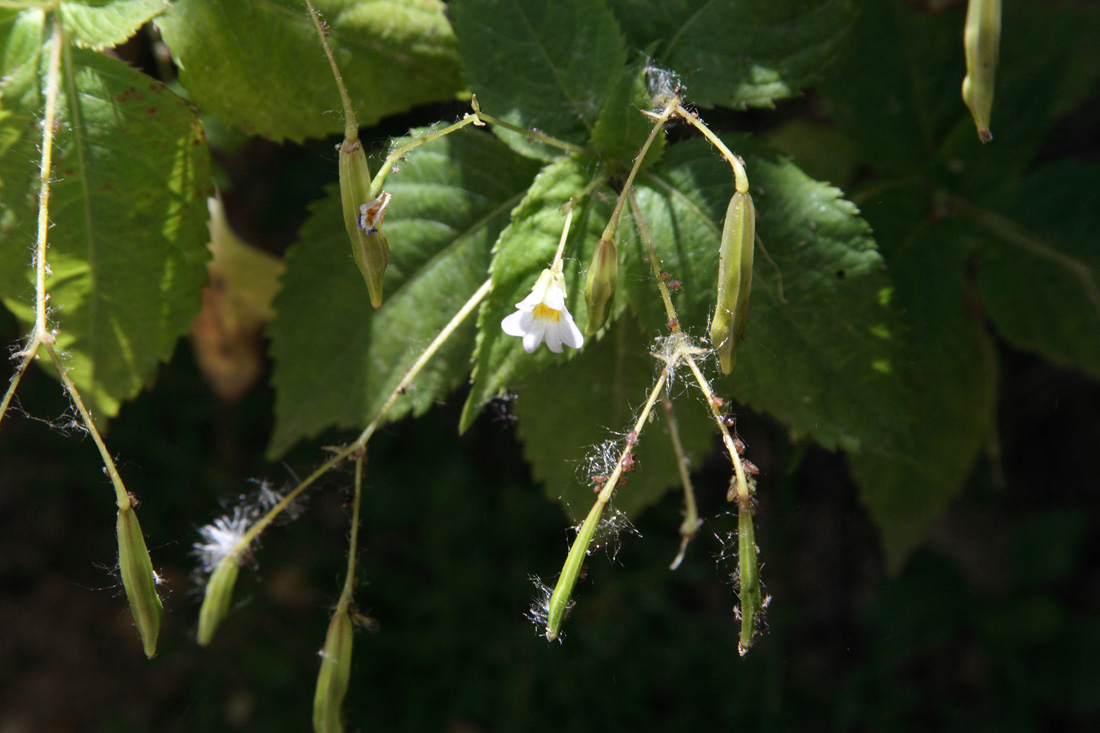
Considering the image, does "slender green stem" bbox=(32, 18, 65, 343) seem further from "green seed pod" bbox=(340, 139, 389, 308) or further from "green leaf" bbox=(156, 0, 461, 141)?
"green seed pod" bbox=(340, 139, 389, 308)

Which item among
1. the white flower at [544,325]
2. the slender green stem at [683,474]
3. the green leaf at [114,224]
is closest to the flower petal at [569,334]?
the white flower at [544,325]

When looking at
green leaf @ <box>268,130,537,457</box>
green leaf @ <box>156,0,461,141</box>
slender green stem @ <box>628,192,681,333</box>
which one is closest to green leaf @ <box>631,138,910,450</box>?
slender green stem @ <box>628,192,681,333</box>

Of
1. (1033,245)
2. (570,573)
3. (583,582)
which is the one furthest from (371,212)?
(583,582)

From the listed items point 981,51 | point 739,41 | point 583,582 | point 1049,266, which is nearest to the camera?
point 981,51

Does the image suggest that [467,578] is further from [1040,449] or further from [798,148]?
[1040,449]

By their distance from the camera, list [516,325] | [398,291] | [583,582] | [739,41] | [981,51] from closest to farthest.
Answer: [981,51]
[516,325]
[739,41]
[398,291]
[583,582]

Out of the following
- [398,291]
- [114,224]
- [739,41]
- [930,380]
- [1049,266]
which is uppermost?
[739,41]

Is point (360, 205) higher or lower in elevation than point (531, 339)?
higher

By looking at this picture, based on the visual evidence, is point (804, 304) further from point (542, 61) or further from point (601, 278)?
point (542, 61)

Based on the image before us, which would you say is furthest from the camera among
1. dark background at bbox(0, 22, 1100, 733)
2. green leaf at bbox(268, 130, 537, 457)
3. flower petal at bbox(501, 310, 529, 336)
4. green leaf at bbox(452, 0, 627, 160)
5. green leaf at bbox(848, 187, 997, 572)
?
dark background at bbox(0, 22, 1100, 733)
